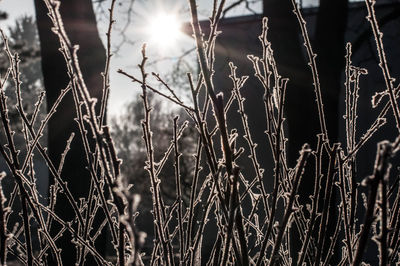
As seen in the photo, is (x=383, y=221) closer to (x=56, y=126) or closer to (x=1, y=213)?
(x=1, y=213)

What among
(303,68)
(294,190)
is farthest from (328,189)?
(303,68)

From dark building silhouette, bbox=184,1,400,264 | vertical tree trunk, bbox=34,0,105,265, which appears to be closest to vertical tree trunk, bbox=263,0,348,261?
vertical tree trunk, bbox=34,0,105,265

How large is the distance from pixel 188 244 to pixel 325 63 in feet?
14.1

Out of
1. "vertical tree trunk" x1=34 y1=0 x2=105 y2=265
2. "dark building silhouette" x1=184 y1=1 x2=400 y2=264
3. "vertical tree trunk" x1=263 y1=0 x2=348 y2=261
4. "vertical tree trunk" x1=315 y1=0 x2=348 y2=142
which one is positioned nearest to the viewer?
"vertical tree trunk" x1=34 y1=0 x2=105 y2=265

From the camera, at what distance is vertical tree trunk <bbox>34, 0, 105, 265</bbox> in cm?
392

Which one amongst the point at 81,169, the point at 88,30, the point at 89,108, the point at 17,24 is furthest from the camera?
the point at 17,24

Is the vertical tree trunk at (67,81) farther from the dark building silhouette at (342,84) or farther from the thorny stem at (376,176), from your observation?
the dark building silhouette at (342,84)

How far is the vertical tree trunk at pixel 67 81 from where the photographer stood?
3.92m

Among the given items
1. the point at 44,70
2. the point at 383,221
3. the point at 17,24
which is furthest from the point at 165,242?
the point at 17,24

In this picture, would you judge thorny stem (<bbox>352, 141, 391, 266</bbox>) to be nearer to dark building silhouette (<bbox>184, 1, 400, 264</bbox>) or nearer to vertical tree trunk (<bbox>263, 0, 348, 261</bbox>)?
vertical tree trunk (<bbox>263, 0, 348, 261</bbox>)

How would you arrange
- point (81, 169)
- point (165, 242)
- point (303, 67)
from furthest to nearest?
1. point (303, 67)
2. point (81, 169)
3. point (165, 242)

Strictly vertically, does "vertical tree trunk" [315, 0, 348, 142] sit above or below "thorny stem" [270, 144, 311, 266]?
above

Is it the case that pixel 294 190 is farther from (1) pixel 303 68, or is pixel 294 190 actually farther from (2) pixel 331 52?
(2) pixel 331 52

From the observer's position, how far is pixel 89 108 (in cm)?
80
